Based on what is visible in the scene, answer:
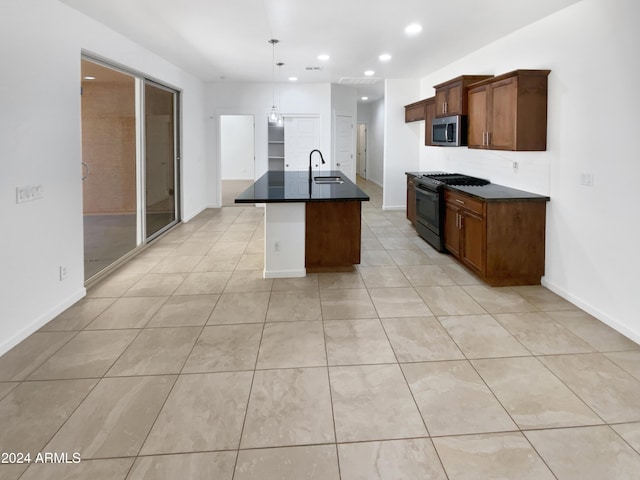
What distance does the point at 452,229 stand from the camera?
16.8ft

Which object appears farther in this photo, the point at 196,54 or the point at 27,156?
the point at 196,54

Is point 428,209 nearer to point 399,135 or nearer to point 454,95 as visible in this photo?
point 454,95

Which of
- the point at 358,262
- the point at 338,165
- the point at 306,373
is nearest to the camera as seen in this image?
the point at 306,373

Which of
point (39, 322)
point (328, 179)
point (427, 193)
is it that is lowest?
point (39, 322)

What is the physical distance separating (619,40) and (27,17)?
4257 millimetres

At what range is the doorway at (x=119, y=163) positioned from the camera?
448 centimetres

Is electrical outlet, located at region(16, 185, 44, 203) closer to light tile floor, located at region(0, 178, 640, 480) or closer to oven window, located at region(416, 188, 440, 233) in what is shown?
light tile floor, located at region(0, 178, 640, 480)

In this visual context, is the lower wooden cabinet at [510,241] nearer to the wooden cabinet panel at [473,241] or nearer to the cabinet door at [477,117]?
the wooden cabinet panel at [473,241]

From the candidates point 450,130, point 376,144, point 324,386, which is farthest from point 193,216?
point 376,144

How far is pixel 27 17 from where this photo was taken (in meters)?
3.13

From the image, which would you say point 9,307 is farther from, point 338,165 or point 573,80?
point 338,165

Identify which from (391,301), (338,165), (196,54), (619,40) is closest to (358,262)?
(391,301)

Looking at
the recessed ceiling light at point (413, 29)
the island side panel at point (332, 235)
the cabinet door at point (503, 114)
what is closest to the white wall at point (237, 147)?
the recessed ceiling light at point (413, 29)

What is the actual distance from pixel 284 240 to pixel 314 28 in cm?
230
